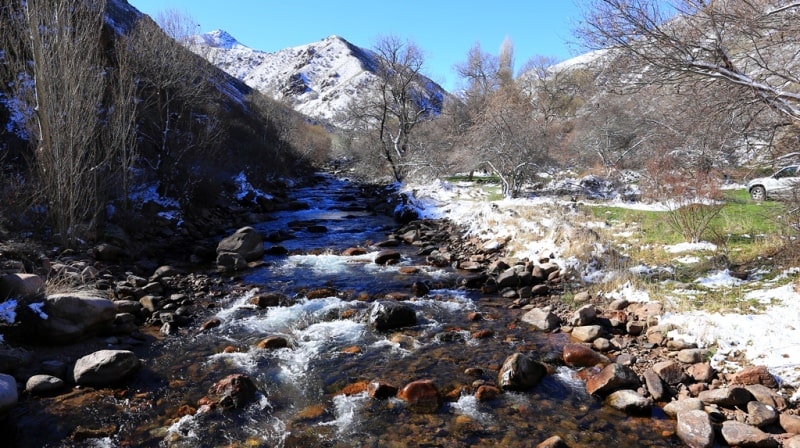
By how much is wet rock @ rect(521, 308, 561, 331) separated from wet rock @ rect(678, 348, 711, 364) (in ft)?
8.20

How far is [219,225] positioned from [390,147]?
18815 millimetres

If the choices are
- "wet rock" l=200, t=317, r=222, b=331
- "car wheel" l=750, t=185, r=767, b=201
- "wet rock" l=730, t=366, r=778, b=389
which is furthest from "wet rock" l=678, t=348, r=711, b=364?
"car wheel" l=750, t=185, r=767, b=201

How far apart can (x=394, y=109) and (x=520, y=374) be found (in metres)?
30.2

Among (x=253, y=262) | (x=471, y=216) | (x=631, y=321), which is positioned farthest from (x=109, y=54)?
(x=631, y=321)

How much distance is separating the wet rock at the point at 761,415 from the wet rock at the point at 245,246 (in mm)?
13188

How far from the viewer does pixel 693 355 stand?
7176 millimetres

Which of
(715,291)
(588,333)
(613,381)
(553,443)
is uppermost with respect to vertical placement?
(715,291)

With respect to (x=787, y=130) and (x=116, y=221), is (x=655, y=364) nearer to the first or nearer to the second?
(x=787, y=130)

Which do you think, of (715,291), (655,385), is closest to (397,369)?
(655,385)

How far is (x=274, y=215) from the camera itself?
24.4 meters

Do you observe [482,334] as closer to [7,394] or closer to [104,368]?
[104,368]

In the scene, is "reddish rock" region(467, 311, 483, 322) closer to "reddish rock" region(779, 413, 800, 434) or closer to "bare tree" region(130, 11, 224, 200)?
"reddish rock" region(779, 413, 800, 434)

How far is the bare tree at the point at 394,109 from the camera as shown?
3331cm

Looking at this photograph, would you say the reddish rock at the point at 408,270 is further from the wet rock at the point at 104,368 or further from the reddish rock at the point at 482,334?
the wet rock at the point at 104,368
